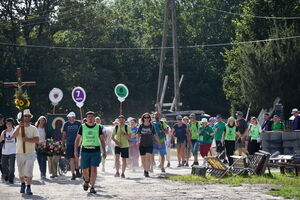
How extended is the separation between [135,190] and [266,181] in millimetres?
3289

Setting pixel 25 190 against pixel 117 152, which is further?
pixel 117 152

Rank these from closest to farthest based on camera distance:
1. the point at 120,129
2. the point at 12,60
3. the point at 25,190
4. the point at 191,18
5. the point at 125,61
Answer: the point at 25,190, the point at 120,129, the point at 12,60, the point at 125,61, the point at 191,18

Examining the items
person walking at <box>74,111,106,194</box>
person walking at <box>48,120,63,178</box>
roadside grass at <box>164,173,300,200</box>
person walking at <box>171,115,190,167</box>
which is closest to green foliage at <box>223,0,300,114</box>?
person walking at <box>171,115,190,167</box>

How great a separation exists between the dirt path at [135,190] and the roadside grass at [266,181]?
0.34 meters

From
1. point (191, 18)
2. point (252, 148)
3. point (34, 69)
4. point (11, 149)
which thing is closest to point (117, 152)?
point (11, 149)

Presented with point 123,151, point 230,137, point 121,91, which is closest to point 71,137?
point 123,151

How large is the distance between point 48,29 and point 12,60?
16.3ft

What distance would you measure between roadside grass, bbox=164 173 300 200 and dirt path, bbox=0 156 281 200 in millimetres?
336

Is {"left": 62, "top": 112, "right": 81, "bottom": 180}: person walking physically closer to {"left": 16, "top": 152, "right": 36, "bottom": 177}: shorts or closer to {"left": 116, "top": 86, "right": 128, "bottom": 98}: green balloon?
{"left": 16, "top": 152, "right": 36, "bottom": 177}: shorts

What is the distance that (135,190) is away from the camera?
17.0 metres

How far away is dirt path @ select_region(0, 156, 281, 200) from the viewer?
15.5 metres

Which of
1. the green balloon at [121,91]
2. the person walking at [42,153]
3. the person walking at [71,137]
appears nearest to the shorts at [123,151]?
the person walking at [71,137]

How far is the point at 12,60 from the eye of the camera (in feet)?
188

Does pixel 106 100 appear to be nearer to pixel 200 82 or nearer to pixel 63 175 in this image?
A: pixel 200 82
